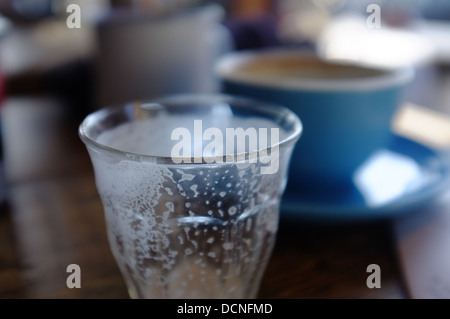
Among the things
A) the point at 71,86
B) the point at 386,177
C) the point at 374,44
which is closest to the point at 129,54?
the point at 71,86

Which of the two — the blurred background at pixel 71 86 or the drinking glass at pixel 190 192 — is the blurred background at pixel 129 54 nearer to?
the blurred background at pixel 71 86

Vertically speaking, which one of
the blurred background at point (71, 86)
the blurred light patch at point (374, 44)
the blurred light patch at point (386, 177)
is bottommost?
the blurred light patch at point (374, 44)

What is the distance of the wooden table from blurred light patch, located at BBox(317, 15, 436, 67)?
2.14 ft

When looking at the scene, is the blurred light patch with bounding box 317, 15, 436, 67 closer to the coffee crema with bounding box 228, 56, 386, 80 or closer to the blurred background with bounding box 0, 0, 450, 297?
the blurred background with bounding box 0, 0, 450, 297

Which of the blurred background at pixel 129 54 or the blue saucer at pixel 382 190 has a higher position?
the blurred background at pixel 129 54

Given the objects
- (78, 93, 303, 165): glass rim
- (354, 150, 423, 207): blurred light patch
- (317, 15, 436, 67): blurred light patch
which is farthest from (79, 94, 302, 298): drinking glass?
(317, 15, 436, 67): blurred light patch

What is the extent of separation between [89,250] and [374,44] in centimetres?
136

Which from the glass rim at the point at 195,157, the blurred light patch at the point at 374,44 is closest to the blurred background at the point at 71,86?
the glass rim at the point at 195,157

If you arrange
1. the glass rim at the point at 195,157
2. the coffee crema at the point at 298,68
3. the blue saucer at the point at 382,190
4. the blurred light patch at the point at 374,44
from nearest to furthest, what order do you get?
the glass rim at the point at 195,157
the blue saucer at the point at 382,190
the coffee crema at the point at 298,68
the blurred light patch at the point at 374,44

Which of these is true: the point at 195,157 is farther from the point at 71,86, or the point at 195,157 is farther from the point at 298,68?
the point at 71,86

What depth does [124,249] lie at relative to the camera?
26cm

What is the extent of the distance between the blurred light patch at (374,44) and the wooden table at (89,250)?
652 mm

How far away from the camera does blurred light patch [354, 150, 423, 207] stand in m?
0.38

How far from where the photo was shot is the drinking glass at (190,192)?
0.23 metres
